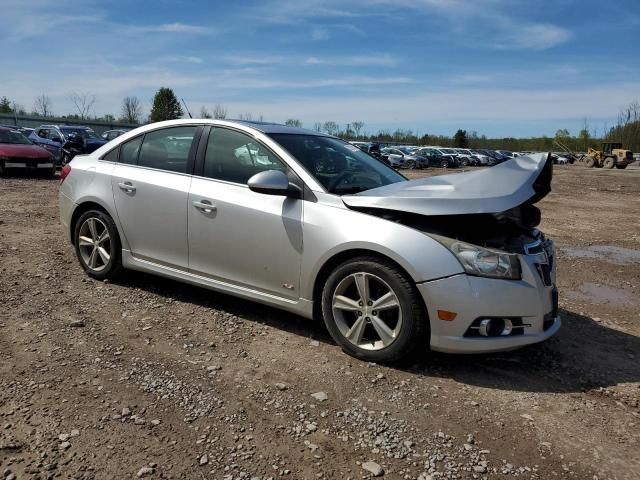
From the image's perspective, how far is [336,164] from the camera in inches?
169

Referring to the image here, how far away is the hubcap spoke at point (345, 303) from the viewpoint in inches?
143

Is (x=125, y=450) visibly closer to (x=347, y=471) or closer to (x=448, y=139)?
(x=347, y=471)

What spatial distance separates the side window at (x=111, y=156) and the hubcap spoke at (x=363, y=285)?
2.78m

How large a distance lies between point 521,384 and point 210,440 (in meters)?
2.03

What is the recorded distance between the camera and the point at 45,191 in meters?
12.4

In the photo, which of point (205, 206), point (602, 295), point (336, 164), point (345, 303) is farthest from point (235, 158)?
point (602, 295)

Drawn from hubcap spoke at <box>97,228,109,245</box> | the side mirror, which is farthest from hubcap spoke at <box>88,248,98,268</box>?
the side mirror

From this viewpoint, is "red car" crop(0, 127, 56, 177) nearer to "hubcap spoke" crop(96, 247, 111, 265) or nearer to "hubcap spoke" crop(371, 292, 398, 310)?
"hubcap spoke" crop(96, 247, 111, 265)

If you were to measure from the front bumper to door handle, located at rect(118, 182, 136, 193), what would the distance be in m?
2.74

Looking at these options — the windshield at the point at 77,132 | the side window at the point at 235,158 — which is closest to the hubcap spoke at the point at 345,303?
the side window at the point at 235,158

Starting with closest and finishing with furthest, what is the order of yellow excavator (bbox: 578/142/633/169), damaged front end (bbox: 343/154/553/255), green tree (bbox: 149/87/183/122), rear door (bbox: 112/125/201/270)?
damaged front end (bbox: 343/154/553/255), rear door (bbox: 112/125/201/270), yellow excavator (bbox: 578/142/633/169), green tree (bbox: 149/87/183/122)

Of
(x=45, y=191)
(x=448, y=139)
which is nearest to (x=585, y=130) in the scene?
(x=448, y=139)

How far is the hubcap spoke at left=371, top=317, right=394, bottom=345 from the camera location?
3.51 m

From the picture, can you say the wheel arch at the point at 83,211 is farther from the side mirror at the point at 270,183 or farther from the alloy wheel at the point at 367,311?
the alloy wheel at the point at 367,311
